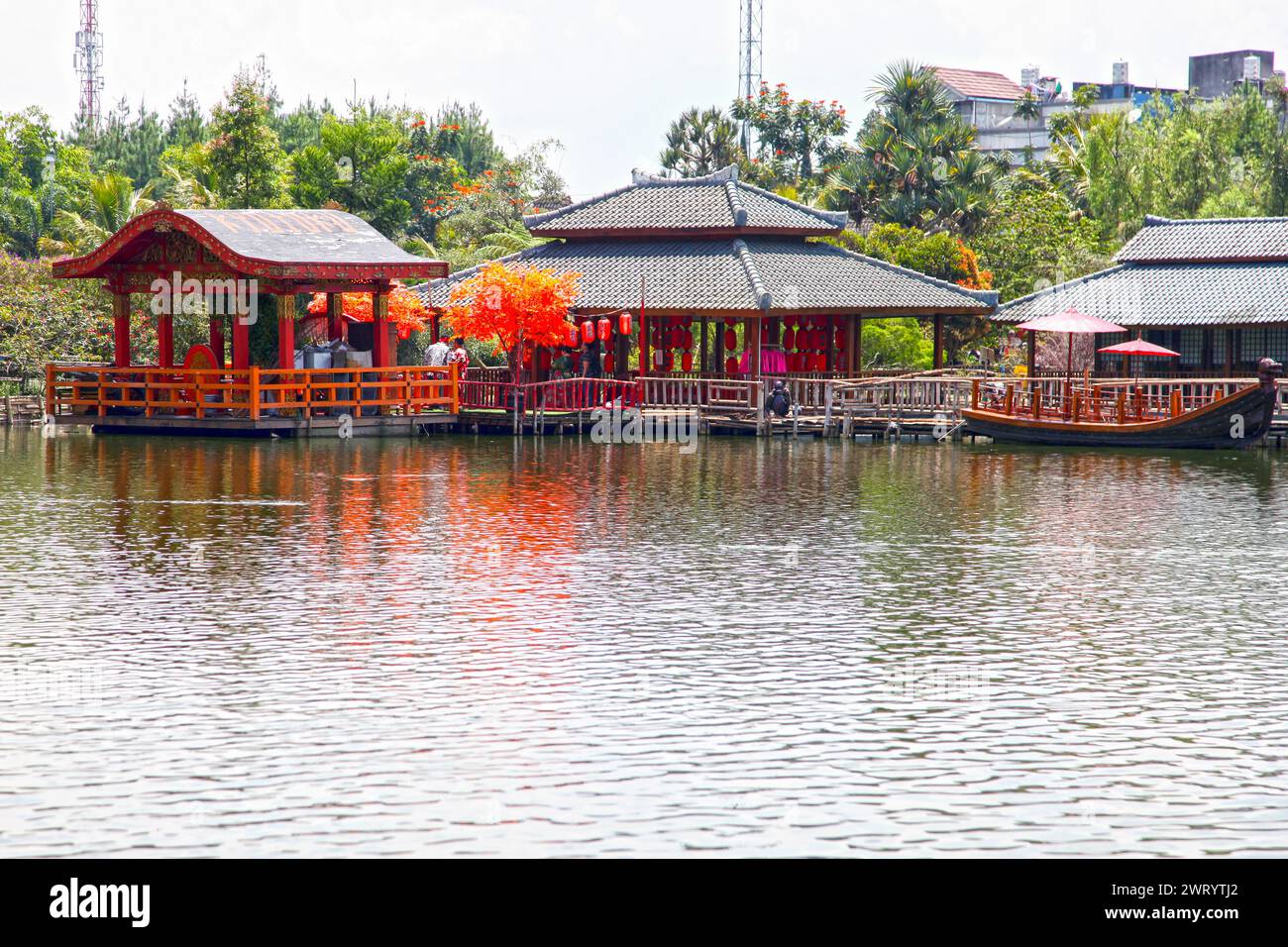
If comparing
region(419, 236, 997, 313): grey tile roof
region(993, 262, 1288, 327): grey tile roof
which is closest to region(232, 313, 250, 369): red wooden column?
region(419, 236, 997, 313): grey tile roof

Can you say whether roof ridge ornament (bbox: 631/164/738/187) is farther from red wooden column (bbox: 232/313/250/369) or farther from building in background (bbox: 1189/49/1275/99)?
building in background (bbox: 1189/49/1275/99)

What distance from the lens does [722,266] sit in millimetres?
44656

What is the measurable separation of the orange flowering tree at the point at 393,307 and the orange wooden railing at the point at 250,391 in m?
3.15

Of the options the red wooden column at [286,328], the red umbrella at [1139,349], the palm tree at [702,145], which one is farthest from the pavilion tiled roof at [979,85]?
the red wooden column at [286,328]

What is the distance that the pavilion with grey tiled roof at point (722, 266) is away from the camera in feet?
142

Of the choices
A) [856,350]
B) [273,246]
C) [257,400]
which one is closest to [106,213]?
[273,246]

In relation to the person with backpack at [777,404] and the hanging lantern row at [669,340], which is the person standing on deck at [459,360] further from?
the person with backpack at [777,404]

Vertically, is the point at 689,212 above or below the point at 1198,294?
above

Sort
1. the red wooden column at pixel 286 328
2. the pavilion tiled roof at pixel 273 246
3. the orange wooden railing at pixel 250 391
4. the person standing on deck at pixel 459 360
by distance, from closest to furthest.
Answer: the pavilion tiled roof at pixel 273 246, the orange wooden railing at pixel 250 391, the red wooden column at pixel 286 328, the person standing on deck at pixel 459 360

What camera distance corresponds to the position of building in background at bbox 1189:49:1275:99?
316 feet

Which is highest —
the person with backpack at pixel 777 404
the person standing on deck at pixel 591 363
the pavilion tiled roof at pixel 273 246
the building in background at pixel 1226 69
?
the building in background at pixel 1226 69

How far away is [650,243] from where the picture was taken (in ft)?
154

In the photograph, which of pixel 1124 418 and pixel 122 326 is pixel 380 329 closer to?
pixel 122 326

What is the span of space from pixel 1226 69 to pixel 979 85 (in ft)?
77.7
